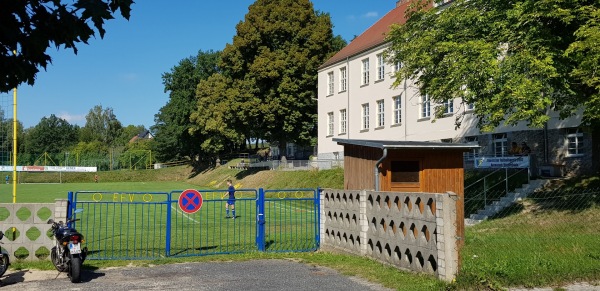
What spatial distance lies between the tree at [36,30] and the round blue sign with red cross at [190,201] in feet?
29.8

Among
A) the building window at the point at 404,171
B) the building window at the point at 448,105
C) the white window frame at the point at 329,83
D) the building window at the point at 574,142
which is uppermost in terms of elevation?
the white window frame at the point at 329,83

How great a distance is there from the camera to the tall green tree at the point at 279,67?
2208 inches

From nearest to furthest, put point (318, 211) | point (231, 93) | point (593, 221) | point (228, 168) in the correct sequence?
point (318, 211), point (593, 221), point (231, 93), point (228, 168)

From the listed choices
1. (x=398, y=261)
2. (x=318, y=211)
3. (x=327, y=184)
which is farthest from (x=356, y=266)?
(x=327, y=184)

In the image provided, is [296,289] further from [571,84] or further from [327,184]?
[327,184]

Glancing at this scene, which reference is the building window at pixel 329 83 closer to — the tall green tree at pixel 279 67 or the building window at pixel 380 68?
the tall green tree at pixel 279 67

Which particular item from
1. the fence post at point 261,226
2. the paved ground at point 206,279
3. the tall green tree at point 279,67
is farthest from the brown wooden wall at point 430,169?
the tall green tree at point 279,67

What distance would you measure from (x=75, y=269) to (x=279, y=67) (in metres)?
45.9

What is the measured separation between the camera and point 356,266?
460 inches

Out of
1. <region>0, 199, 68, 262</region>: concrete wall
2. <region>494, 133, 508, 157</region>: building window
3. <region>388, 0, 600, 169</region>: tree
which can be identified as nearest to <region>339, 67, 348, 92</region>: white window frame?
<region>494, 133, 508, 157</region>: building window


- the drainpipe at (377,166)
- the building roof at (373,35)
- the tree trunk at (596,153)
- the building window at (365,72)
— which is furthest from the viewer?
the building window at (365,72)

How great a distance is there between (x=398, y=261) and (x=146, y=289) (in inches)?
174

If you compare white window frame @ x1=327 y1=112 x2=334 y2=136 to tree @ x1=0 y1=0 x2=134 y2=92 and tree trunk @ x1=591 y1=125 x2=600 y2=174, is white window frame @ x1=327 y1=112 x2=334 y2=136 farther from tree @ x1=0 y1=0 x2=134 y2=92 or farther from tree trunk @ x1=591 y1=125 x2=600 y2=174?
tree @ x1=0 y1=0 x2=134 y2=92

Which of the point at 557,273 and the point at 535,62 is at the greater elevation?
the point at 535,62
